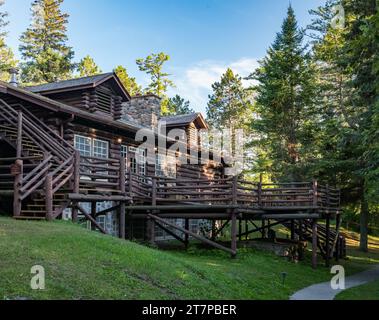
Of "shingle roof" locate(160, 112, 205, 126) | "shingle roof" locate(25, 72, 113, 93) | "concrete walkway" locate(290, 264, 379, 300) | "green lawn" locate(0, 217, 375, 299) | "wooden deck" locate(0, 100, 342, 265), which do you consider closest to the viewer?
"green lawn" locate(0, 217, 375, 299)

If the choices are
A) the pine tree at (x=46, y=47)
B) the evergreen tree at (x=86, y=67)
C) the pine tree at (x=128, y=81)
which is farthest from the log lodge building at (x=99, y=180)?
the pine tree at (x=128, y=81)

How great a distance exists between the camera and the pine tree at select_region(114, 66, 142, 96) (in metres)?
51.3

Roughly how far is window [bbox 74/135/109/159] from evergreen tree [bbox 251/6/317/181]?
13940 millimetres

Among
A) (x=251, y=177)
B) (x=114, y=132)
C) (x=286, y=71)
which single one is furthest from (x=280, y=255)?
(x=251, y=177)

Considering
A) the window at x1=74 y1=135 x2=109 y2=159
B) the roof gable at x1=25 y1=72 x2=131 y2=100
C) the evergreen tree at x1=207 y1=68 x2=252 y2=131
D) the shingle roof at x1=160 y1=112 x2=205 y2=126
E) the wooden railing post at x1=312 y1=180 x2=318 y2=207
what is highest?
the evergreen tree at x1=207 y1=68 x2=252 y2=131

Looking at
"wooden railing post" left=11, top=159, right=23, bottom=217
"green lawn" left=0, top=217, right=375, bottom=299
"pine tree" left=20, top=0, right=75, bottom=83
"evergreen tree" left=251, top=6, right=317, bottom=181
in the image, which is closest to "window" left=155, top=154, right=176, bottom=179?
"evergreen tree" left=251, top=6, right=317, bottom=181

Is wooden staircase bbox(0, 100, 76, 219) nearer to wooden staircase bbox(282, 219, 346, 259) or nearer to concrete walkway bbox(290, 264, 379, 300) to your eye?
concrete walkway bbox(290, 264, 379, 300)

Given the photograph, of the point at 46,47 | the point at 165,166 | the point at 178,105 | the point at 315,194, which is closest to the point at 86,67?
the point at 46,47

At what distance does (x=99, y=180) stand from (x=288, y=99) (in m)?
16.8

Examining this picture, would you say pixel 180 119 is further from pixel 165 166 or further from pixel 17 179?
pixel 17 179
